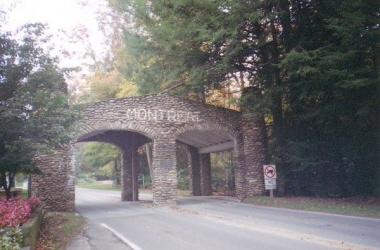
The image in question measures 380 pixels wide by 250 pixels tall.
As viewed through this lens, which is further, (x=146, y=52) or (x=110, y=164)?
(x=110, y=164)

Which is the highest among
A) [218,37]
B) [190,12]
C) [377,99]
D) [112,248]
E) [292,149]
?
[190,12]

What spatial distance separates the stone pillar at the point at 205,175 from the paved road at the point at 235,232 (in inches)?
446

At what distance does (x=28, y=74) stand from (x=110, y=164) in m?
32.3

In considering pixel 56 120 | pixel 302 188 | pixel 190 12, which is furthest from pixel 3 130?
pixel 302 188

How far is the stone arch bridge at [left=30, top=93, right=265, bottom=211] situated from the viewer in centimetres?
1603

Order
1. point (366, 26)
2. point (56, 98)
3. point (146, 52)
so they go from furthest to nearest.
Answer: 1. point (146, 52)
2. point (366, 26)
3. point (56, 98)

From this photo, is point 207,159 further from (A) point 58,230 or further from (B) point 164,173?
(A) point 58,230

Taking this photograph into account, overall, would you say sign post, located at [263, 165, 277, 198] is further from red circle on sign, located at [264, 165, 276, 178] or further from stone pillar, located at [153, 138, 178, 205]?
stone pillar, located at [153, 138, 178, 205]

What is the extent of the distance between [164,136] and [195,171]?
7.32m

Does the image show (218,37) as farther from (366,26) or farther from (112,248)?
(112,248)

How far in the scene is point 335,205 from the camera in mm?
14422

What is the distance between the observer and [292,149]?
17.8 m

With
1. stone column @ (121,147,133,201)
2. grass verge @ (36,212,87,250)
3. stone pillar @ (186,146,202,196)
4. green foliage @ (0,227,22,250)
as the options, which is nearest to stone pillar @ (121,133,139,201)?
stone column @ (121,147,133,201)

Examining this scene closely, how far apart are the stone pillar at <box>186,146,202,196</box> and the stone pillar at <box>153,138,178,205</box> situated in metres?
6.55
